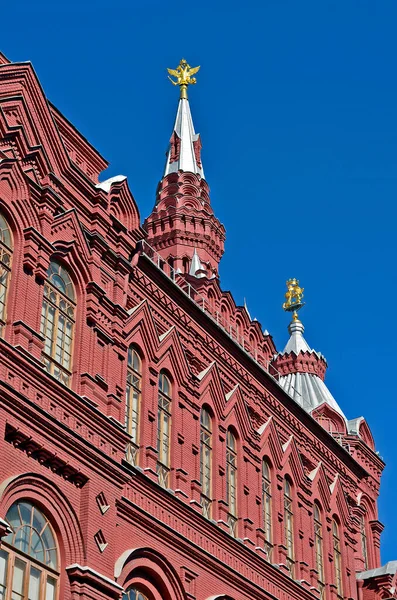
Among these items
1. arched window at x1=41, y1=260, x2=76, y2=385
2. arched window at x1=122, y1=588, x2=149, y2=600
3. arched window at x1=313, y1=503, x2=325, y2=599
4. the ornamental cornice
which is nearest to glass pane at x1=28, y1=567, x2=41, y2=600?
arched window at x1=122, y1=588, x2=149, y2=600

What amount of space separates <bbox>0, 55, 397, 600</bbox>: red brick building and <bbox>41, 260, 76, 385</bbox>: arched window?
4 centimetres

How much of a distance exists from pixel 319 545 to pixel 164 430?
9.88 meters

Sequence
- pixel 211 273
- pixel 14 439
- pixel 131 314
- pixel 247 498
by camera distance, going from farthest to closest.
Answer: pixel 211 273, pixel 247 498, pixel 131 314, pixel 14 439

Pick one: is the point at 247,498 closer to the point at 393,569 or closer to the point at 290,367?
the point at 393,569

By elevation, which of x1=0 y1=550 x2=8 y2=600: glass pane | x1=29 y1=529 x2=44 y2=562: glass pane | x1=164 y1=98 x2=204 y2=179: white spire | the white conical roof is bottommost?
x1=0 y1=550 x2=8 y2=600: glass pane

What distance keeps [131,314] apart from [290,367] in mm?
25034

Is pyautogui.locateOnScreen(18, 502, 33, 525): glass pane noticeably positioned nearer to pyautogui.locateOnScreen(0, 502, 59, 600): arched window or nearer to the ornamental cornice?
pyautogui.locateOnScreen(0, 502, 59, 600): arched window

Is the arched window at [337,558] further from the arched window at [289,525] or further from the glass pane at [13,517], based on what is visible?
the glass pane at [13,517]

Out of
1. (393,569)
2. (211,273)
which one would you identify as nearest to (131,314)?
(393,569)

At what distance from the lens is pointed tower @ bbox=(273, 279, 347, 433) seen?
48.0m

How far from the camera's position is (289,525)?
3450cm

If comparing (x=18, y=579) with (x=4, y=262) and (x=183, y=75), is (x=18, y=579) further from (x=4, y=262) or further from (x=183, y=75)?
(x=183, y=75)

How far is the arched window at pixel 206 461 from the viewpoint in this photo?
29761mm

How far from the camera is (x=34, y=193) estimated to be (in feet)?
82.3
